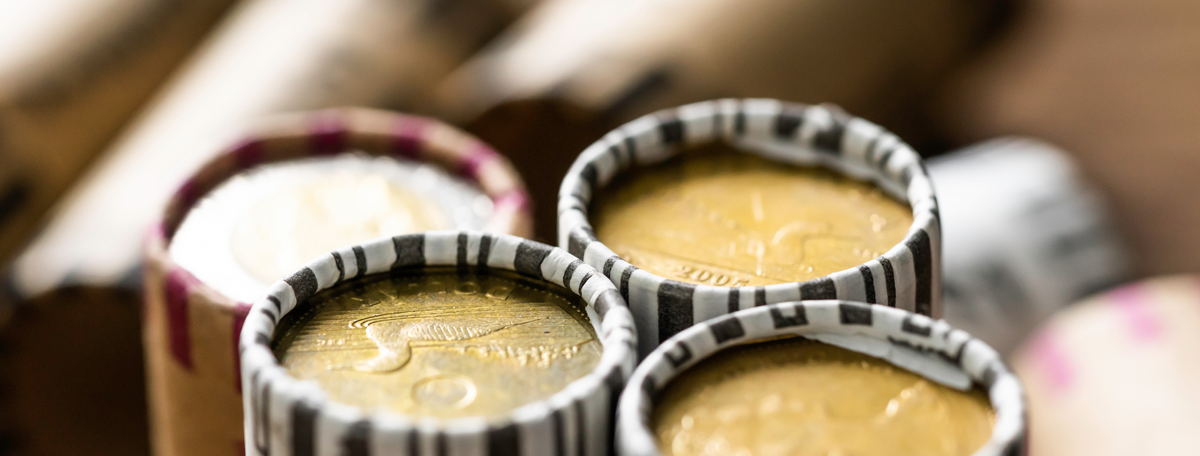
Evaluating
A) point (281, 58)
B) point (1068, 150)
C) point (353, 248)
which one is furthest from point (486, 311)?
point (1068, 150)

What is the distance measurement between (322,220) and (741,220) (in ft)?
0.80

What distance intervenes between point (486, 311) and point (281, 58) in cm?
58

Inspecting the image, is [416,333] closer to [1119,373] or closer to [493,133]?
[493,133]

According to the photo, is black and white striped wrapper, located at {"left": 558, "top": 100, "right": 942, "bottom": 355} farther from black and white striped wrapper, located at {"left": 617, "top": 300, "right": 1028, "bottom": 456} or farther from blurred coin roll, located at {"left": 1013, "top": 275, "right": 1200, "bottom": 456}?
blurred coin roll, located at {"left": 1013, "top": 275, "right": 1200, "bottom": 456}

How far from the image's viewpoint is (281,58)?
3.11ft

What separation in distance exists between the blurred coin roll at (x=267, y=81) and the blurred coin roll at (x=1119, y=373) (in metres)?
0.59

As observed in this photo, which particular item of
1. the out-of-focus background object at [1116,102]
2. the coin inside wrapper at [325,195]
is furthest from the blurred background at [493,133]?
the out-of-focus background object at [1116,102]

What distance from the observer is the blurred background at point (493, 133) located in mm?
808

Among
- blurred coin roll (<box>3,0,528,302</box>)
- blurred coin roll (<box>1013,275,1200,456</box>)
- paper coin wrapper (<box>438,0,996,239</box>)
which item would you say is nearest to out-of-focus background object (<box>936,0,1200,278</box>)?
paper coin wrapper (<box>438,0,996,239</box>)

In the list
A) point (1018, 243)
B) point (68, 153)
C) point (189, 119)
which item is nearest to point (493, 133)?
point (189, 119)

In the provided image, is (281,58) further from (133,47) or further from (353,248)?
(353,248)

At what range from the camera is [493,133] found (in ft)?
2.99

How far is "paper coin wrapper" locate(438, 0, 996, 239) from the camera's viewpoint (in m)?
0.90

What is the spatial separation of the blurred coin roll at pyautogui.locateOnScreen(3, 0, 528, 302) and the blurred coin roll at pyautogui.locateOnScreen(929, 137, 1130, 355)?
18.2 inches
